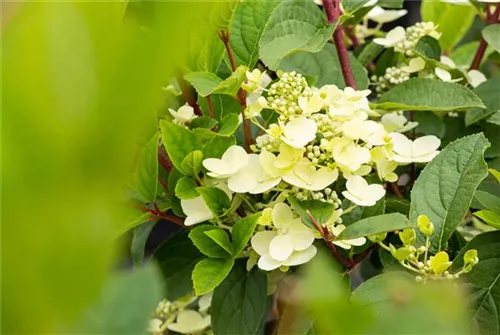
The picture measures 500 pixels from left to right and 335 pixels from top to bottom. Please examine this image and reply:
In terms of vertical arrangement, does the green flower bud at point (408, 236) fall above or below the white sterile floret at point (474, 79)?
above

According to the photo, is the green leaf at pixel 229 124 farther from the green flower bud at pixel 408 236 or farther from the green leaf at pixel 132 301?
the green leaf at pixel 132 301

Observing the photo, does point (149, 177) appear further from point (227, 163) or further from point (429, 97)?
point (429, 97)

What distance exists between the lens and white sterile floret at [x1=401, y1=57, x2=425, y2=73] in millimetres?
555

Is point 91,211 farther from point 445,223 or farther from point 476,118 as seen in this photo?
point 476,118

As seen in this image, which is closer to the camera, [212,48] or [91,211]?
[91,211]

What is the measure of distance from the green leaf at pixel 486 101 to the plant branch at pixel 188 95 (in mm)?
209

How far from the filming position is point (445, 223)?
439 millimetres

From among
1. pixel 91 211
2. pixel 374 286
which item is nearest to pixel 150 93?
pixel 91 211

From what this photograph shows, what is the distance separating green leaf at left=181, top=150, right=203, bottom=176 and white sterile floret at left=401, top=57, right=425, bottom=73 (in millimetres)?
208

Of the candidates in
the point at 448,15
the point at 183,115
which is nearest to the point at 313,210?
the point at 183,115

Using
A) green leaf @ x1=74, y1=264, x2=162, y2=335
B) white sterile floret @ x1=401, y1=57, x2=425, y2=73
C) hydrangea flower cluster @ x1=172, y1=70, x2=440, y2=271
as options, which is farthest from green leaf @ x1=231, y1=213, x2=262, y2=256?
green leaf @ x1=74, y1=264, x2=162, y2=335

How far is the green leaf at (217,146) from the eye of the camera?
0.46m

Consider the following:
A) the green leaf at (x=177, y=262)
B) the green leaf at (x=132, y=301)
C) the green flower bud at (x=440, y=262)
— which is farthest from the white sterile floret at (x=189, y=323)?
the green leaf at (x=132, y=301)

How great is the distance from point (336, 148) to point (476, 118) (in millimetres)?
160
